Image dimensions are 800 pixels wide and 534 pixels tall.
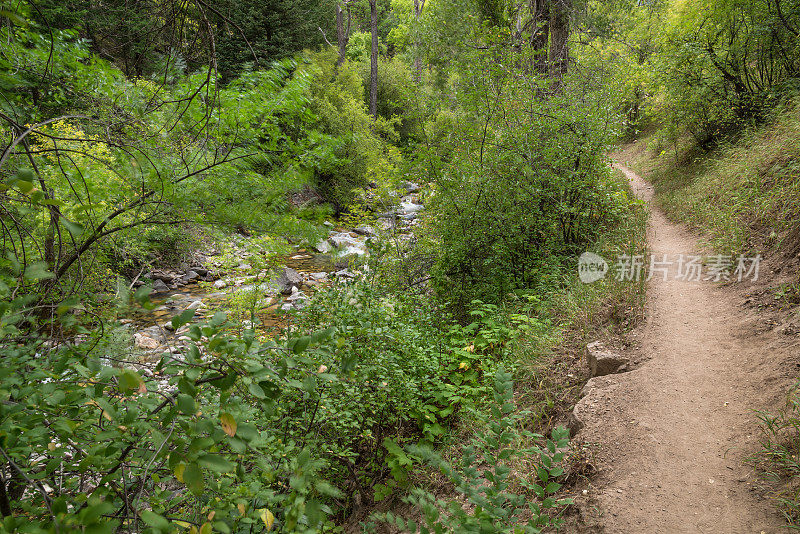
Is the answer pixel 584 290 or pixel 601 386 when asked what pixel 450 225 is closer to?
pixel 584 290

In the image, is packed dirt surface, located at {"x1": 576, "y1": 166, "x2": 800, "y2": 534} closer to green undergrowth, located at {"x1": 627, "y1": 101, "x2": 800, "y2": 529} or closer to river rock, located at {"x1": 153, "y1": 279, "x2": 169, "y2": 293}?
green undergrowth, located at {"x1": 627, "y1": 101, "x2": 800, "y2": 529}

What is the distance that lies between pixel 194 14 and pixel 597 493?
3.84m

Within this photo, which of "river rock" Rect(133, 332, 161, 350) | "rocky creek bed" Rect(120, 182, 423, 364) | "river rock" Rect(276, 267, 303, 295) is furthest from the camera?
"river rock" Rect(276, 267, 303, 295)

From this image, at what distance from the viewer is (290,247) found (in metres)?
4.32

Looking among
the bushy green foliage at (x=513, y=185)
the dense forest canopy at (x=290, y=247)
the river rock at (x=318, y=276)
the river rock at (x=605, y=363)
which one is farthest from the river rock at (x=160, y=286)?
the river rock at (x=605, y=363)

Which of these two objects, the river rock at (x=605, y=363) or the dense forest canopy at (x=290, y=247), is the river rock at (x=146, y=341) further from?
the river rock at (x=605, y=363)

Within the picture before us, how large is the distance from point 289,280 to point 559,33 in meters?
8.26

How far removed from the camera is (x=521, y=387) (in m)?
4.10

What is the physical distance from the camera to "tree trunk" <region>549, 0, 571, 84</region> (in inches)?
317

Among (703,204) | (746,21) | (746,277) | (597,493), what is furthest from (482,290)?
(746,21)

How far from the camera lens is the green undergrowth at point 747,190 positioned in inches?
199

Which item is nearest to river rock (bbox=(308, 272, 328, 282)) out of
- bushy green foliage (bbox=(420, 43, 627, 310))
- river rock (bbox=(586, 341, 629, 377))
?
bushy green foliage (bbox=(420, 43, 627, 310))
